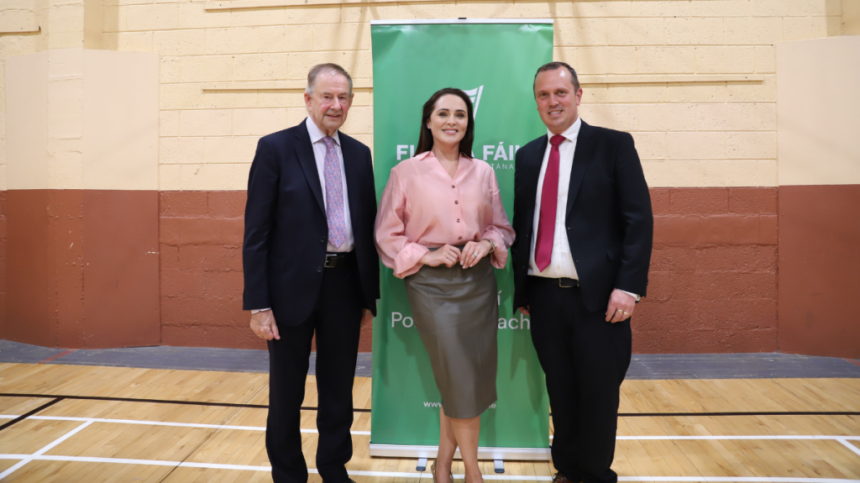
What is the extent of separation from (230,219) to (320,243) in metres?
2.53

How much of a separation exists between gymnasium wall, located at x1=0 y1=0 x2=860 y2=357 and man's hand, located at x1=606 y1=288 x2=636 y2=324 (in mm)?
2319

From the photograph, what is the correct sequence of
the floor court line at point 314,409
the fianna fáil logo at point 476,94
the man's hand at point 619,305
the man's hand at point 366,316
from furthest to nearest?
the floor court line at point 314,409 < the fianna fáil logo at point 476,94 < the man's hand at point 366,316 < the man's hand at point 619,305

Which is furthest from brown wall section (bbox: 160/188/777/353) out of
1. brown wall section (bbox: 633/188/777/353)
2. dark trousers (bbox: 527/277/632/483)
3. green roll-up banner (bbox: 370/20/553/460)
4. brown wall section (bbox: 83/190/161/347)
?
brown wall section (bbox: 83/190/161/347)

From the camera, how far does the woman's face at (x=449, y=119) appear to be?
2.02m

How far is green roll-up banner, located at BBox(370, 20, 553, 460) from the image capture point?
2.39 meters

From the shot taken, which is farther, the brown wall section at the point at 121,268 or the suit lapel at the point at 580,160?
the brown wall section at the point at 121,268

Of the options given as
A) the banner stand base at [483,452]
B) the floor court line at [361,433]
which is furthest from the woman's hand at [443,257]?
the floor court line at [361,433]

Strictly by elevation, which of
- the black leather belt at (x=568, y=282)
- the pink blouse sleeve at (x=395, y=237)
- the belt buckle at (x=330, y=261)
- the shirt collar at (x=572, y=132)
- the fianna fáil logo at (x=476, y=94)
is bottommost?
the black leather belt at (x=568, y=282)

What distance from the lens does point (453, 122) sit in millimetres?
2006

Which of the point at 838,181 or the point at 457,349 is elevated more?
the point at 838,181

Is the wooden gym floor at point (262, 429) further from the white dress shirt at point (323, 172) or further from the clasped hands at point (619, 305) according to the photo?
→ the white dress shirt at point (323, 172)

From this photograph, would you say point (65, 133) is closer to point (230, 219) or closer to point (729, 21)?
point (230, 219)

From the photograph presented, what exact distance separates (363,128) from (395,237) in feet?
7.52

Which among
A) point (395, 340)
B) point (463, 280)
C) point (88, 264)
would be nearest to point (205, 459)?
→ point (395, 340)
